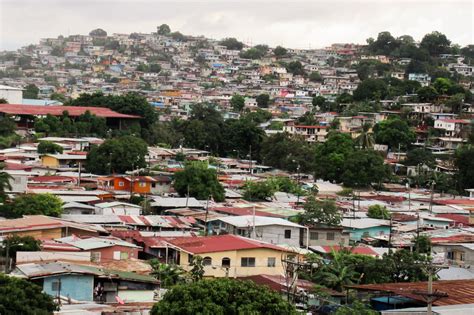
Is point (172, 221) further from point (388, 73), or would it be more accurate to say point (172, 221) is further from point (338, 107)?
point (388, 73)

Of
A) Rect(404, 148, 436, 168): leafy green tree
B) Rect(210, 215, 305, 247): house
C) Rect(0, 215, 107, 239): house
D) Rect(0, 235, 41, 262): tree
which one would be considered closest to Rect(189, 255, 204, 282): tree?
Rect(0, 235, 41, 262): tree

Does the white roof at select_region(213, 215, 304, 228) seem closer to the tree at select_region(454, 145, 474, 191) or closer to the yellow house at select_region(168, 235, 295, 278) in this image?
the yellow house at select_region(168, 235, 295, 278)

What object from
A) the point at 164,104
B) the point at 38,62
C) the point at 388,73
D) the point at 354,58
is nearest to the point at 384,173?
the point at 164,104

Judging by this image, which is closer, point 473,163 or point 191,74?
point 473,163

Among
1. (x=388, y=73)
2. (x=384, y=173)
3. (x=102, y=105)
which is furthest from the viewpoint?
(x=388, y=73)

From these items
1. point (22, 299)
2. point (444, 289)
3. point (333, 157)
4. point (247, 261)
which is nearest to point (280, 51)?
point (333, 157)

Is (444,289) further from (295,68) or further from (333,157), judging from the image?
(295,68)
